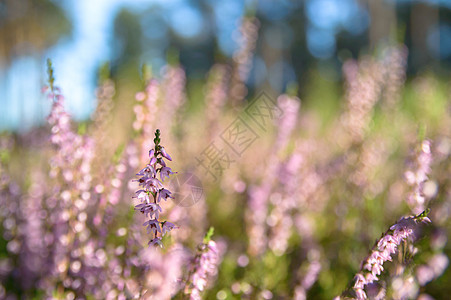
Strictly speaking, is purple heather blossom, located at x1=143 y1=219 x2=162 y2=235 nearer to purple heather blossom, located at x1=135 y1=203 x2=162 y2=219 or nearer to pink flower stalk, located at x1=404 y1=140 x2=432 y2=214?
purple heather blossom, located at x1=135 y1=203 x2=162 y2=219

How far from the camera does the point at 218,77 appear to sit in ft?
14.5

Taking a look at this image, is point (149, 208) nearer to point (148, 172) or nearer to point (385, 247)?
point (148, 172)

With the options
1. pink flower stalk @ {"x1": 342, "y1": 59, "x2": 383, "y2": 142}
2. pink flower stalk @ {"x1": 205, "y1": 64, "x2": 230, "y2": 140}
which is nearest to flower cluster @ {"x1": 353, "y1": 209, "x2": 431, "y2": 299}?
pink flower stalk @ {"x1": 342, "y1": 59, "x2": 383, "y2": 142}

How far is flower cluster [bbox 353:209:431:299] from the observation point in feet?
5.57

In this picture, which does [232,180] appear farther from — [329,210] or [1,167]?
[1,167]

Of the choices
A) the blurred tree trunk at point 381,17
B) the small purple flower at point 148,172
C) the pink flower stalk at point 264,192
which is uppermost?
the blurred tree trunk at point 381,17

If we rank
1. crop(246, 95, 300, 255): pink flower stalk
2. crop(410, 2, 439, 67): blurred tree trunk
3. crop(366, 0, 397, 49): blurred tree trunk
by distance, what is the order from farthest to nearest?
crop(410, 2, 439, 67): blurred tree trunk
crop(366, 0, 397, 49): blurred tree trunk
crop(246, 95, 300, 255): pink flower stalk

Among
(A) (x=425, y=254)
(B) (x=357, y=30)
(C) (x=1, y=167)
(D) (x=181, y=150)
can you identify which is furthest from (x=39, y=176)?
(B) (x=357, y=30)

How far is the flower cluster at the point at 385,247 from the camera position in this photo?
1.70 m

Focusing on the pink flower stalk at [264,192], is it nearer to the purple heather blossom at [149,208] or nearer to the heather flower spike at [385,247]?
the heather flower spike at [385,247]

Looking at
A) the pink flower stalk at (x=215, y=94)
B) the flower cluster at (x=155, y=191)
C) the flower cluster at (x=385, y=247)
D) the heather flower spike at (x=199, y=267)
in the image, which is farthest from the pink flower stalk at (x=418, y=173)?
the pink flower stalk at (x=215, y=94)

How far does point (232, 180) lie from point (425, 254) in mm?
2475

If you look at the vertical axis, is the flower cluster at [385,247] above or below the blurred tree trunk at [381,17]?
below

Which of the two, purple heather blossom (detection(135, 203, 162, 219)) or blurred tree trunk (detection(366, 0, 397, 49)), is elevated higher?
blurred tree trunk (detection(366, 0, 397, 49))
